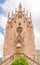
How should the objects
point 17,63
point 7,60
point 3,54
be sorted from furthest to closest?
point 3,54, point 7,60, point 17,63

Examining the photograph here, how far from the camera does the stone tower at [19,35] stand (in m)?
72.5

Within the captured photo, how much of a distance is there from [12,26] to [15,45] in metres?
6.56

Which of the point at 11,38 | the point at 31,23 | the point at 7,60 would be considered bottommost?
the point at 7,60

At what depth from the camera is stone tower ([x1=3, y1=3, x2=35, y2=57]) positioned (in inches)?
2854

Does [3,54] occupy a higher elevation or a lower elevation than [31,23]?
lower

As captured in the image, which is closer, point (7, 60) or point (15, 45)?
point (7, 60)

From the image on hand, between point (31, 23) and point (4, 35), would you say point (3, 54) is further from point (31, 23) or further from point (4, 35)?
point (31, 23)

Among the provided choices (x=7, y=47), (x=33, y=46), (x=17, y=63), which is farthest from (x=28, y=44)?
(x=17, y=63)

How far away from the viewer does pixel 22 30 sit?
245ft

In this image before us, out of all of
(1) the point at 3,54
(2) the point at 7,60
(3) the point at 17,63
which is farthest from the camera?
(1) the point at 3,54

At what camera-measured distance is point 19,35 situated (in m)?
73.1

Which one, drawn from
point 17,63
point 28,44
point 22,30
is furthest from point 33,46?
point 17,63

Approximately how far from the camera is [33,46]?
72.7m

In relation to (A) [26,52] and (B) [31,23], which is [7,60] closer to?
(A) [26,52]
